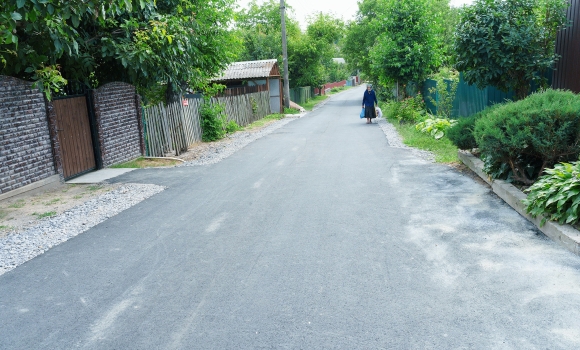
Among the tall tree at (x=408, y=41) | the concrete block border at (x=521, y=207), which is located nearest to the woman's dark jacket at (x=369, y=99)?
the tall tree at (x=408, y=41)

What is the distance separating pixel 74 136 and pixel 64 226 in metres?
4.63

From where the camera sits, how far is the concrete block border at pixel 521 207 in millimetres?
5262

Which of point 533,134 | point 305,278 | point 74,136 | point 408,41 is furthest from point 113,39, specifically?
point 408,41

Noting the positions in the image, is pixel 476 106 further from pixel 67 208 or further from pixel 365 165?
pixel 67 208

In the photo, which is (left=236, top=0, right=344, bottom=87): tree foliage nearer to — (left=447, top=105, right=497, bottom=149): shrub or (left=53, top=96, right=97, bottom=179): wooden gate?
(left=53, top=96, right=97, bottom=179): wooden gate

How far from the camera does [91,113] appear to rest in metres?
11.9

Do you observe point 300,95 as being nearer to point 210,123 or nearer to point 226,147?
point 210,123

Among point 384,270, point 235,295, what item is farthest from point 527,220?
point 235,295

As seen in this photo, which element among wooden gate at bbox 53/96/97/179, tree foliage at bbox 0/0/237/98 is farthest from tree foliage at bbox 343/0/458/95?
wooden gate at bbox 53/96/97/179

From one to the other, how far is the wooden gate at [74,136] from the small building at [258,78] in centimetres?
1827

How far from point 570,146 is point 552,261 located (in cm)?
235

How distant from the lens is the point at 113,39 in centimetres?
1153

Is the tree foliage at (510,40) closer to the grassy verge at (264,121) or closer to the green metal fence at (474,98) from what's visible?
the green metal fence at (474,98)

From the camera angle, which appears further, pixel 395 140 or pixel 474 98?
pixel 395 140
